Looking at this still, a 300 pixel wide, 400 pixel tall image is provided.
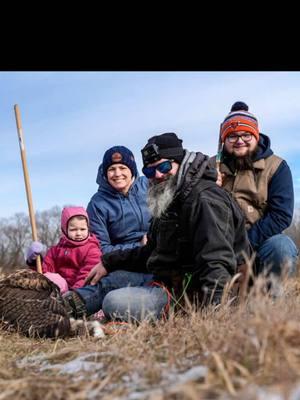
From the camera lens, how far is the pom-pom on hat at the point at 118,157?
259 inches

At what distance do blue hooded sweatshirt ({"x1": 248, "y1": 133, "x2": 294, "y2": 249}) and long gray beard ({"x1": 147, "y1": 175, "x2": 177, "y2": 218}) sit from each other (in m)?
1.15

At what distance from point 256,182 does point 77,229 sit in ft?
7.45

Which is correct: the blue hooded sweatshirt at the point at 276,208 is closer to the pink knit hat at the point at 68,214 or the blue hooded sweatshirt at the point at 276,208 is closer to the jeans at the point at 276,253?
the jeans at the point at 276,253

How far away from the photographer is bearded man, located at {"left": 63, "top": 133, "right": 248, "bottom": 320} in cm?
403

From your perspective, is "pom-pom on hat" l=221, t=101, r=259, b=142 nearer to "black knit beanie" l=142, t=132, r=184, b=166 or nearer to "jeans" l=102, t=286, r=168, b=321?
"black knit beanie" l=142, t=132, r=184, b=166

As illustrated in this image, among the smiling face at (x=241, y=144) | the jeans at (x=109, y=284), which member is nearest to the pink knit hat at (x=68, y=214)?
the jeans at (x=109, y=284)

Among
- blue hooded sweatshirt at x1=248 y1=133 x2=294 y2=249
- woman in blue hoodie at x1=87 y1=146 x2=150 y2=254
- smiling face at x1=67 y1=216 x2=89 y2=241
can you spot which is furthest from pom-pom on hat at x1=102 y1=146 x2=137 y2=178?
blue hooded sweatshirt at x1=248 y1=133 x2=294 y2=249

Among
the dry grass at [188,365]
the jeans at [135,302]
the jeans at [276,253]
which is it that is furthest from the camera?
the jeans at [276,253]

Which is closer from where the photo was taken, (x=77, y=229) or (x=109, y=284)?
(x=109, y=284)

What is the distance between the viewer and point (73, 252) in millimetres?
6453

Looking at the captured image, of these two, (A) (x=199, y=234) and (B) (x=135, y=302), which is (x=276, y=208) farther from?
(B) (x=135, y=302)

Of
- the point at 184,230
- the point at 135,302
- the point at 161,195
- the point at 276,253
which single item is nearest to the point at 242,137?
the point at 276,253

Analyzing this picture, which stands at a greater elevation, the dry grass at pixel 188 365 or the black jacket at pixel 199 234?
the black jacket at pixel 199 234
